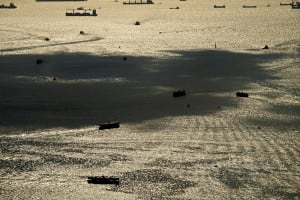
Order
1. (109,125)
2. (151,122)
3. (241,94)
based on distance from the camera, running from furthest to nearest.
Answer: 1. (241,94)
2. (151,122)
3. (109,125)

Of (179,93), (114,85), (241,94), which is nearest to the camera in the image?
(241,94)

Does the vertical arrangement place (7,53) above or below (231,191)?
above

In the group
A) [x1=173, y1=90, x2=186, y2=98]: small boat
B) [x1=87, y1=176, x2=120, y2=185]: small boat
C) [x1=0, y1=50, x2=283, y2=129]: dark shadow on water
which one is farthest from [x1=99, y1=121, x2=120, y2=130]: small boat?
[x1=173, y1=90, x2=186, y2=98]: small boat

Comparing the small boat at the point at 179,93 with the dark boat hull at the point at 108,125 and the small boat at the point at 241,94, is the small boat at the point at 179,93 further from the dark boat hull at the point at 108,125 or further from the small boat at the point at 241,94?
the dark boat hull at the point at 108,125

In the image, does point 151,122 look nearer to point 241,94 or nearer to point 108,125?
point 108,125

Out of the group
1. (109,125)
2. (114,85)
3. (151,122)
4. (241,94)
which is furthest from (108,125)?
(114,85)

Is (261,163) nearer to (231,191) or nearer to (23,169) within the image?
(231,191)

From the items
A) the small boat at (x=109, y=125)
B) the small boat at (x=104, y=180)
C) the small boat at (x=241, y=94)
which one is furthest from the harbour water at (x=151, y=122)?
the small boat at (x=241, y=94)

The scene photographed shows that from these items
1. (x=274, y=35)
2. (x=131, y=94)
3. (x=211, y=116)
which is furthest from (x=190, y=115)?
(x=274, y=35)
